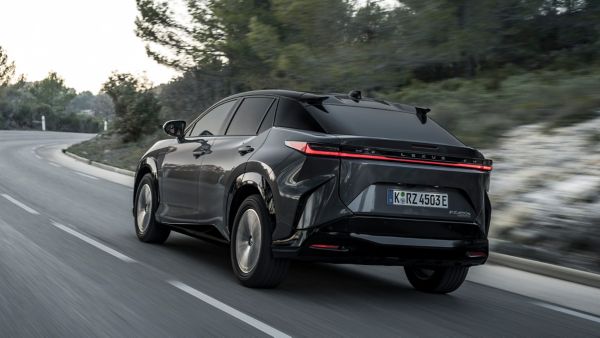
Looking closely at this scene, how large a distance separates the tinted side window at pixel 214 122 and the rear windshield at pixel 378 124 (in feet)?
4.65

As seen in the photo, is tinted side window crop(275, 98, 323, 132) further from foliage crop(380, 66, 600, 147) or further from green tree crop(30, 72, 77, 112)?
green tree crop(30, 72, 77, 112)

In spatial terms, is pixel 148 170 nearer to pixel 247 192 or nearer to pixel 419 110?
pixel 247 192

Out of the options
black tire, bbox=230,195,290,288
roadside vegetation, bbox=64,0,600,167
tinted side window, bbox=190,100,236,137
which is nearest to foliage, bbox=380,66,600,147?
roadside vegetation, bbox=64,0,600,167

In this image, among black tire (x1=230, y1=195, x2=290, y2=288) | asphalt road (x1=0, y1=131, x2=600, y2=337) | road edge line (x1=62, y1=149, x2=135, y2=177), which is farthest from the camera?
road edge line (x1=62, y1=149, x2=135, y2=177)

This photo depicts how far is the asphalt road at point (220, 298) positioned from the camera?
204 inches

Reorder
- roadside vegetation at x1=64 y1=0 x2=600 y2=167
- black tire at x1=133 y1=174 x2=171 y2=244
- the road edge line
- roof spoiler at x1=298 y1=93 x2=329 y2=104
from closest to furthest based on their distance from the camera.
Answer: roof spoiler at x1=298 y1=93 x2=329 y2=104 → black tire at x1=133 y1=174 x2=171 y2=244 → roadside vegetation at x1=64 y1=0 x2=600 y2=167 → the road edge line

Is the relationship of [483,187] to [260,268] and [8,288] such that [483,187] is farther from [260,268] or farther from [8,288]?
[8,288]

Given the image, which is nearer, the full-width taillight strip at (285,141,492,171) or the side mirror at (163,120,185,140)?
the full-width taillight strip at (285,141,492,171)

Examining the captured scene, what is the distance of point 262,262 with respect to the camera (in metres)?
6.19

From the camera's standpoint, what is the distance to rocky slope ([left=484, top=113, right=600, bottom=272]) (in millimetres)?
8314

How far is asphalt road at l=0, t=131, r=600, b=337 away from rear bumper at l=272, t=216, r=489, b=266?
39 centimetres

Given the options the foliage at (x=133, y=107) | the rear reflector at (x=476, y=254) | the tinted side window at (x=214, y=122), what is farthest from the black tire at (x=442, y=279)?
the foliage at (x=133, y=107)

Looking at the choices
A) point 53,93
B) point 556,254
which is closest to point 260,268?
point 556,254

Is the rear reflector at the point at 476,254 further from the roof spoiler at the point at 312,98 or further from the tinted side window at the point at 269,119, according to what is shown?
the tinted side window at the point at 269,119
